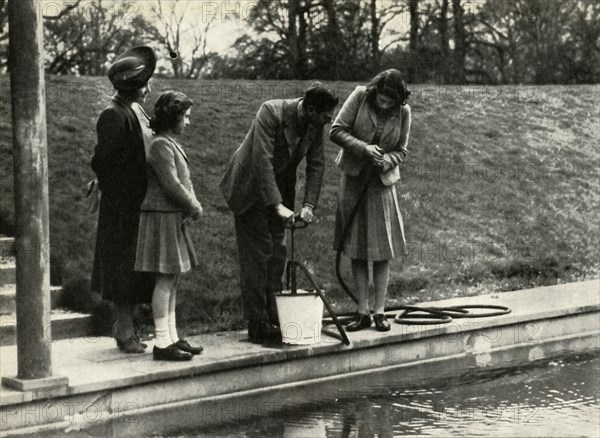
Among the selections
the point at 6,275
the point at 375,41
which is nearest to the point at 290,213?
the point at 6,275

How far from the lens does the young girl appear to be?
7.08 metres

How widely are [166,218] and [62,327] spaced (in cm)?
175

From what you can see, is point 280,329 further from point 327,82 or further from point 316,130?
point 327,82

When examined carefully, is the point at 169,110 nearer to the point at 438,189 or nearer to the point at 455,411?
the point at 455,411

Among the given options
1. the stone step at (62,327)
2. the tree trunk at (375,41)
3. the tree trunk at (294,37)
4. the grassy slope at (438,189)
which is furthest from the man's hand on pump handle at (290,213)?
the tree trunk at (375,41)

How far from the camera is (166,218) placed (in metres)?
7.14

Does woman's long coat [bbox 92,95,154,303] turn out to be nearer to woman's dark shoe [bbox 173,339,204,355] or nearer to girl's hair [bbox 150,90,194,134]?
girl's hair [bbox 150,90,194,134]

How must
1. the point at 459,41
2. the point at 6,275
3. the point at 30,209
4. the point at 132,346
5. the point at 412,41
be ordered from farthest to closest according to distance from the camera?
the point at 459,41 < the point at 412,41 < the point at 6,275 < the point at 132,346 < the point at 30,209

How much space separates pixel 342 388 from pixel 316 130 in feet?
6.35

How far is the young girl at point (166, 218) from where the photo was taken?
7.08 meters

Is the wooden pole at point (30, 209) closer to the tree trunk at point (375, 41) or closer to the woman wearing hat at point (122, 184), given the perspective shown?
the woman wearing hat at point (122, 184)

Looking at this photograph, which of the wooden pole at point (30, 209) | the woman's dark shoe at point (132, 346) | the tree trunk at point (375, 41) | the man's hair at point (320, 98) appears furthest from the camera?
the tree trunk at point (375, 41)

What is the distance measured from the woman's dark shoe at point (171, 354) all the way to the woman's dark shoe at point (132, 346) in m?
0.35

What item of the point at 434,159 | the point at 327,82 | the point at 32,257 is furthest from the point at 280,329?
the point at 327,82
